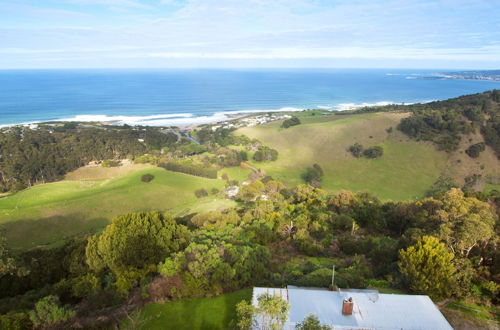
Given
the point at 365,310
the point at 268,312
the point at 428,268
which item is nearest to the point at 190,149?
the point at 428,268

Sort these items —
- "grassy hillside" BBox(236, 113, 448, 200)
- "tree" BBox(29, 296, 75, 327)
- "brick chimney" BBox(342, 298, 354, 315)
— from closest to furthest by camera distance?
1. "brick chimney" BBox(342, 298, 354, 315)
2. "tree" BBox(29, 296, 75, 327)
3. "grassy hillside" BBox(236, 113, 448, 200)

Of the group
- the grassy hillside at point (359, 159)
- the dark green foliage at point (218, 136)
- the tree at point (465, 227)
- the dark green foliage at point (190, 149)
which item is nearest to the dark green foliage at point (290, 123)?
the grassy hillside at point (359, 159)

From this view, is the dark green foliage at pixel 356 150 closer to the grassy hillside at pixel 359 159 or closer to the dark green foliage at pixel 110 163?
the grassy hillside at pixel 359 159

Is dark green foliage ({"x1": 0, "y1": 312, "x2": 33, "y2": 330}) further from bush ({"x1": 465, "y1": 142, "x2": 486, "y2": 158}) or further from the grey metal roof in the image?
bush ({"x1": 465, "y1": 142, "x2": 486, "y2": 158})

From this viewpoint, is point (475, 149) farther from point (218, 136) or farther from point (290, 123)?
point (218, 136)

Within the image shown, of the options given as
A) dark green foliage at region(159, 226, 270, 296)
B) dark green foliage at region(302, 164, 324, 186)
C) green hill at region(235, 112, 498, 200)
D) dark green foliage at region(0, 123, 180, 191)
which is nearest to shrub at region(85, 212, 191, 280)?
dark green foliage at region(159, 226, 270, 296)

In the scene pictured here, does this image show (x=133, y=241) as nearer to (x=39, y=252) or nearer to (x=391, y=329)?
(x=39, y=252)
